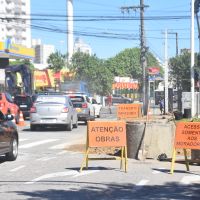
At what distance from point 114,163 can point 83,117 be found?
18.0 meters

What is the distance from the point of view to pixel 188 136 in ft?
41.0

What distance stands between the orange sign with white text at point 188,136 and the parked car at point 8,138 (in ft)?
13.3

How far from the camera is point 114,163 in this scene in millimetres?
14141

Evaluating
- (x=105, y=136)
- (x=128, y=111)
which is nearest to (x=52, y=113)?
(x=128, y=111)

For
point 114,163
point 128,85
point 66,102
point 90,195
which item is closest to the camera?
point 90,195

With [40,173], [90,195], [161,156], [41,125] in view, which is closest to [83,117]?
[41,125]

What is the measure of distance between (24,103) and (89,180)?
26316 mm

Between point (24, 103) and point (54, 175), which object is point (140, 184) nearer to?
point (54, 175)

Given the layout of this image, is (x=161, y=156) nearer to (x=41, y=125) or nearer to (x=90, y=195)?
(x=90, y=195)

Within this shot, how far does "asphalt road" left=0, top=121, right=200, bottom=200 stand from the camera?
31.8 ft

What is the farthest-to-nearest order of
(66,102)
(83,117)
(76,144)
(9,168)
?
(83,117) → (66,102) → (76,144) → (9,168)

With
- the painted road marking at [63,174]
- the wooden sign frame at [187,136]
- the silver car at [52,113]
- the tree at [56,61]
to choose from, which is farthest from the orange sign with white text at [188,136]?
the tree at [56,61]

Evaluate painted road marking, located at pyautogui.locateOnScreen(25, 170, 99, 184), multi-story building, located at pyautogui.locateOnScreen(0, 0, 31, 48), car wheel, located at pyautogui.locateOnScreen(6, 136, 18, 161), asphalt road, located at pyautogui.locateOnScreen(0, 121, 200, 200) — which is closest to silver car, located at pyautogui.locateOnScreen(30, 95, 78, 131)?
asphalt road, located at pyautogui.locateOnScreen(0, 121, 200, 200)

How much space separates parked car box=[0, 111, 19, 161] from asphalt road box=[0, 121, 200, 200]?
261mm
